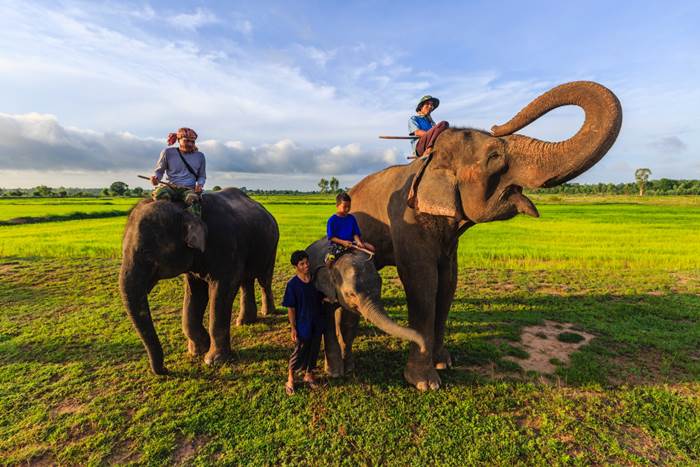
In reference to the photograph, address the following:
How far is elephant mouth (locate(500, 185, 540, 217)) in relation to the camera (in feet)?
11.5

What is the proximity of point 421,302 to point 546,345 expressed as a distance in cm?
280

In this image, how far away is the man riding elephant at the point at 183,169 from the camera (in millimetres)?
4496

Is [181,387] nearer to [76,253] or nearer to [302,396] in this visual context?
[302,396]

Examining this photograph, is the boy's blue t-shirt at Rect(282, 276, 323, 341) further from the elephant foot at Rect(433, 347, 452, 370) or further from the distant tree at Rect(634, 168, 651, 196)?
the distant tree at Rect(634, 168, 651, 196)

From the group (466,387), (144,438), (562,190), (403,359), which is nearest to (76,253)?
(144,438)

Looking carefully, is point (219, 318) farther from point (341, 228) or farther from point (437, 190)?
point (437, 190)

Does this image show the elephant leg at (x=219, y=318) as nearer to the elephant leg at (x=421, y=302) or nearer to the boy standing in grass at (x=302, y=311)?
the boy standing in grass at (x=302, y=311)

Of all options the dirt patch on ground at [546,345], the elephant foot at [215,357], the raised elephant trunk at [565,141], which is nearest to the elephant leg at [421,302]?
the raised elephant trunk at [565,141]

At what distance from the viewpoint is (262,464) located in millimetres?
3088

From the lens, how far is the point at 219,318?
4.74 meters

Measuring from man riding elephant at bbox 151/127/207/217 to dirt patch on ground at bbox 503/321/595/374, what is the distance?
5068mm

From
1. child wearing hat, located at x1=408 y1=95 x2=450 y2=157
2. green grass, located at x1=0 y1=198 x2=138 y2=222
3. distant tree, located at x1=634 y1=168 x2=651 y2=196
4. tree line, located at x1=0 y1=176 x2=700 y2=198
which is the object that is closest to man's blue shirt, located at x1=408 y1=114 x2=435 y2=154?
child wearing hat, located at x1=408 y1=95 x2=450 y2=157

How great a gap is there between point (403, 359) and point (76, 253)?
1371cm

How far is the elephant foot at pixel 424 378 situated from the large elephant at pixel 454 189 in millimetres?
12
